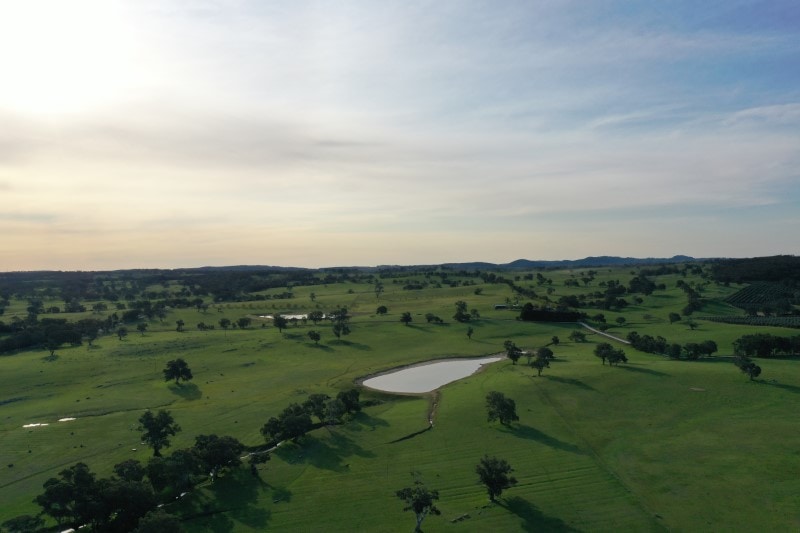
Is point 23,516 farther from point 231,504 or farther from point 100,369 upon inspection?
point 100,369

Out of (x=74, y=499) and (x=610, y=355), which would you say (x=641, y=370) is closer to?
(x=610, y=355)

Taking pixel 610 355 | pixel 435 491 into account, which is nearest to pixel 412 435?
pixel 435 491

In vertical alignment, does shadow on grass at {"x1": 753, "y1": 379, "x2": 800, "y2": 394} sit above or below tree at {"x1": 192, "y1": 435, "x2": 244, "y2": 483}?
above

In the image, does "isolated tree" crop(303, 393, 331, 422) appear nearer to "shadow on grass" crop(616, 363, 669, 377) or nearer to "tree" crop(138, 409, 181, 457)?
"tree" crop(138, 409, 181, 457)

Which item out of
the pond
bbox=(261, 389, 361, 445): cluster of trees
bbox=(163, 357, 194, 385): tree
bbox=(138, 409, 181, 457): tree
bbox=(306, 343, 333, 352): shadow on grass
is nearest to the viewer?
bbox=(138, 409, 181, 457): tree

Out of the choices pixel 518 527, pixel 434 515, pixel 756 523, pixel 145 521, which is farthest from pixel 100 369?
pixel 756 523

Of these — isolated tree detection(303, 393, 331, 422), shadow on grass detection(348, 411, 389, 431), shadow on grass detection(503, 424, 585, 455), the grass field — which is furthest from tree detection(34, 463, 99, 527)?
shadow on grass detection(503, 424, 585, 455)
